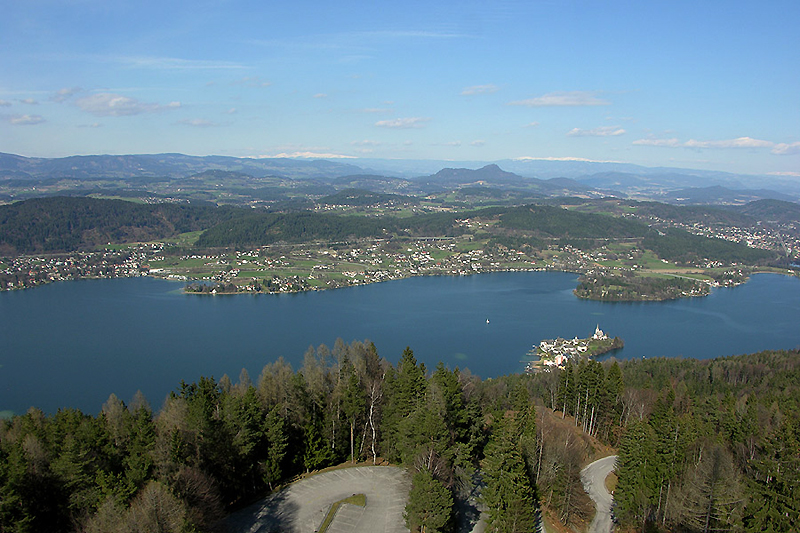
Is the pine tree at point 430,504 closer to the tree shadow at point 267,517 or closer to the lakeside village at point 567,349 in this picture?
the tree shadow at point 267,517

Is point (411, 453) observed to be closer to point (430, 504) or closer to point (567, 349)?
point (430, 504)

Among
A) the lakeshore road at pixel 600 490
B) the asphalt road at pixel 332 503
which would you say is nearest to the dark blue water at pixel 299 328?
the lakeshore road at pixel 600 490

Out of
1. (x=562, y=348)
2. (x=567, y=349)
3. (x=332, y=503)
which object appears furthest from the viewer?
(x=562, y=348)

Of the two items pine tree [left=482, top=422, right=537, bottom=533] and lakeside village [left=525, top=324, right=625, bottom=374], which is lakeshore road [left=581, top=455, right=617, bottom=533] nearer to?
pine tree [left=482, top=422, right=537, bottom=533]

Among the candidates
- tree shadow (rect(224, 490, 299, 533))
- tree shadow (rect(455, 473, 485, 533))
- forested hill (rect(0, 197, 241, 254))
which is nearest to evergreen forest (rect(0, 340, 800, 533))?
tree shadow (rect(455, 473, 485, 533))

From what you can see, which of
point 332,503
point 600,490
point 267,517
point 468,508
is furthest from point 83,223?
point 600,490

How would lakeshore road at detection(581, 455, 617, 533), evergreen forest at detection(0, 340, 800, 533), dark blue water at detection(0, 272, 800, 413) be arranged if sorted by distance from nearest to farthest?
evergreen forest at detection(0, 340, 800, 533) < lakeshore road at detection(581, 455, 617, 533) < dark blue water at detection(0, 272, 800, 413)
